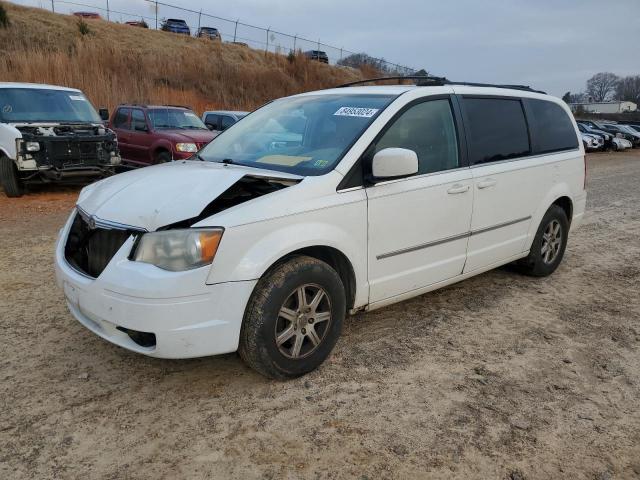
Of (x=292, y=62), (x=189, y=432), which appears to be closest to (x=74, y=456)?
(x=189, y=432)

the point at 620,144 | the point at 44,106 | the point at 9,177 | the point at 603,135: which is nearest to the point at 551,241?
the point at 9,177

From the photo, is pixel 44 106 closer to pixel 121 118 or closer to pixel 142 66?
pixel 121 118

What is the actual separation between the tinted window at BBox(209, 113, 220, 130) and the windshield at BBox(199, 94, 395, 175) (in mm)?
10343

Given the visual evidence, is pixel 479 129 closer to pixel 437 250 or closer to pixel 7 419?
pixel 437 250

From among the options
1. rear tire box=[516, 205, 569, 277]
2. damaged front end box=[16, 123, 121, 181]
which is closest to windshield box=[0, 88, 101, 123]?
damaged front end box=[16, 123, 121, 181]

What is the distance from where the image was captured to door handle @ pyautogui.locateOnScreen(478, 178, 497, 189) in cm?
417

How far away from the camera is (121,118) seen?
40.9 ft

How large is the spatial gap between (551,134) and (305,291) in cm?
333

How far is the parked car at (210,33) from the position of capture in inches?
1542

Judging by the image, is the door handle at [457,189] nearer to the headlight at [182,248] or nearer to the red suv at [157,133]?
the headlight at [182,248]

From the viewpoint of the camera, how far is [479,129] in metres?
4.30

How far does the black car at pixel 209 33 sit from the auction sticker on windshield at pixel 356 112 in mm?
38608

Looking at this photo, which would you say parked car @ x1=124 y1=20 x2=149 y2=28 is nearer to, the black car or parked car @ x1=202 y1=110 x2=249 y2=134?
the black car

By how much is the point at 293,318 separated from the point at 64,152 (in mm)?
7792
